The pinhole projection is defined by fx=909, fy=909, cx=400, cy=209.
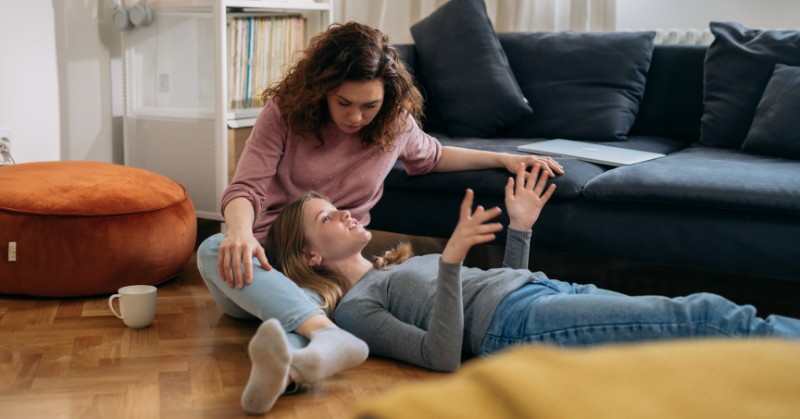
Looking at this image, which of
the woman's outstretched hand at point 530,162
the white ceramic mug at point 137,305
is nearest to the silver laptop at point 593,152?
the woman's outstretched hand at point 530,162

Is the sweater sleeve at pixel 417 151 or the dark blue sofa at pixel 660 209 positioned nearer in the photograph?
the dark blue sofa at pixel 660 209

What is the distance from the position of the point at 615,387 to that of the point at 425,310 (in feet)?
4.75

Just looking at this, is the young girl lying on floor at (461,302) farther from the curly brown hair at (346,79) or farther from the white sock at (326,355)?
the curly brown hair at (346,79)

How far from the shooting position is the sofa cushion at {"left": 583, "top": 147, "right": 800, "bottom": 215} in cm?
228

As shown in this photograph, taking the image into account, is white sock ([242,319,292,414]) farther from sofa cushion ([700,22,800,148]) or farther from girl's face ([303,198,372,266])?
sofa cushion ([700,22,800,148])

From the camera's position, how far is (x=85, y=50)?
3527mm

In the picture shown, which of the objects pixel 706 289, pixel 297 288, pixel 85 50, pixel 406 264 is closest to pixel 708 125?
pixel 706 289

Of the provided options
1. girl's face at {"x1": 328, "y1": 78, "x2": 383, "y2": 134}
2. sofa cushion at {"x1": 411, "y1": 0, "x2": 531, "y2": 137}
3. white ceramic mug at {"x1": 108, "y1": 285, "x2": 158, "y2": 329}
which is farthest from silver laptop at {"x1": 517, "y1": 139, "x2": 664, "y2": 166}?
white ceramic mug at {"x1": 108, "y1": 285, "x2": 158, "y2": 329}

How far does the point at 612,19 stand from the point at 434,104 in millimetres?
904

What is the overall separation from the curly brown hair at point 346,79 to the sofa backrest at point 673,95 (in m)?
0.88

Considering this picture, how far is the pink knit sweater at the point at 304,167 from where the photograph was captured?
92.4 inches

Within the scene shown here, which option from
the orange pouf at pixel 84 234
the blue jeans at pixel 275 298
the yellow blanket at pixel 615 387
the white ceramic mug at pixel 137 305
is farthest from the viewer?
the orange pouf at pixel 84 234

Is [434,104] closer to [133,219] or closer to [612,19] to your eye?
[612,19]

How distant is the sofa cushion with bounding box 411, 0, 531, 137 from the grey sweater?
1149 mm
